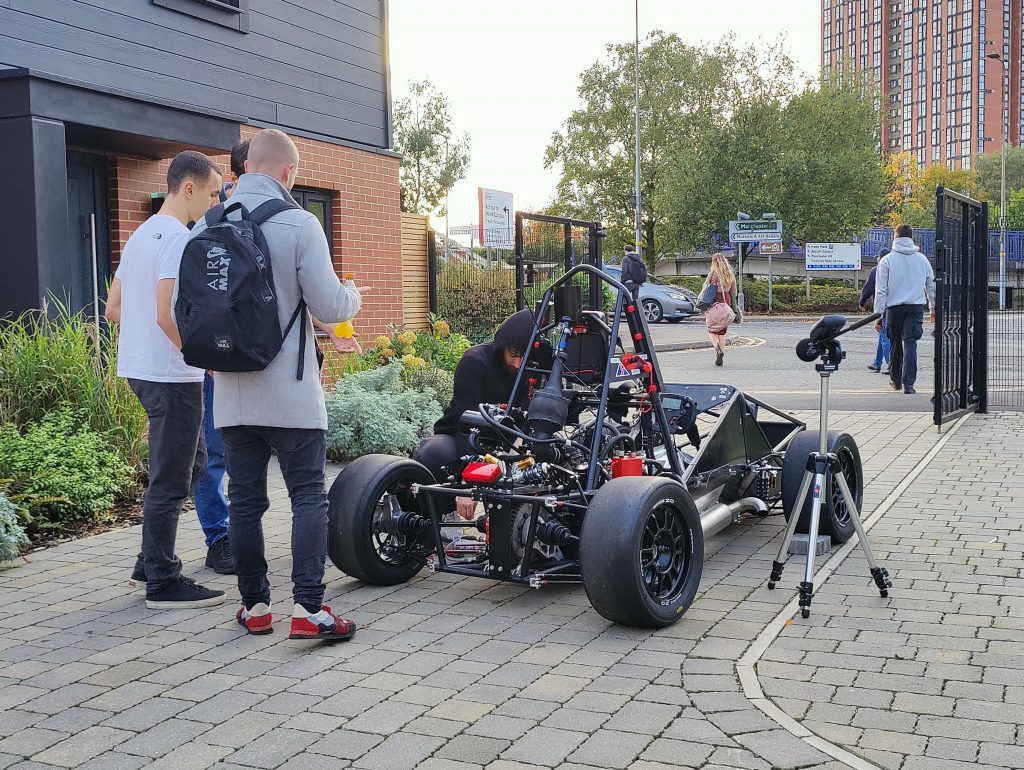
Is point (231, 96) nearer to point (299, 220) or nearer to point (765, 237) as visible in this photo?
point (299, 220)

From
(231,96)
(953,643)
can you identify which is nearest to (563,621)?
(953,643)

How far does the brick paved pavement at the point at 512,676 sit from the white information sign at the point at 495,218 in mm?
12449

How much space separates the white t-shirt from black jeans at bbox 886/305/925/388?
9781mm

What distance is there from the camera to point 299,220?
4477 millimetres

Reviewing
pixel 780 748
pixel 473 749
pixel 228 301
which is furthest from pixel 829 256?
pixel 473 749

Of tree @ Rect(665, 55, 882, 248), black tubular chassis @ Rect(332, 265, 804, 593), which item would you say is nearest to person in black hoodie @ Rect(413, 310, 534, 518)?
black tubular chassis @ Rect(332, 265, 804, 593)

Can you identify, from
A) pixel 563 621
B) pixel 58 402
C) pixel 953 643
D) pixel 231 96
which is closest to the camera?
pixel 953 643

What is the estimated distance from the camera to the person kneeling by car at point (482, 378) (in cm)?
576

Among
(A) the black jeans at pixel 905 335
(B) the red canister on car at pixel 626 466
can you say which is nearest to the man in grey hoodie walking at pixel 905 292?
(A) the black jeans at pixel 905 335

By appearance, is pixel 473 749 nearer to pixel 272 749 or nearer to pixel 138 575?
pixel 272 749

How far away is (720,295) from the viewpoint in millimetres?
17438

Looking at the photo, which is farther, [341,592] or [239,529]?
[341,592]

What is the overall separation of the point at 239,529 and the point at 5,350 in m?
3.78

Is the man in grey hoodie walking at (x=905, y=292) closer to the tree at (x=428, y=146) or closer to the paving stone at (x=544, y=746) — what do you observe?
the paving stone at (x=544, y=746)
